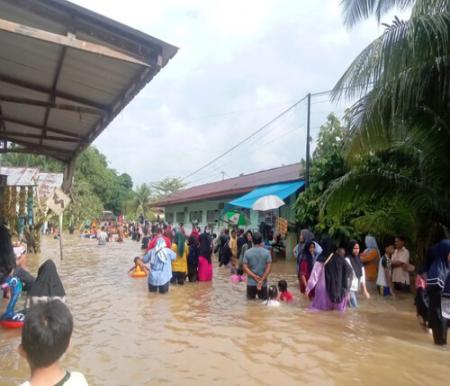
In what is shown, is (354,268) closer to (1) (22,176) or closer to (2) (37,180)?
(2) (37,180)

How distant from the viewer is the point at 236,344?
258 inches

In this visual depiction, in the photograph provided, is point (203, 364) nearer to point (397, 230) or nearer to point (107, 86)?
point (107, 86)

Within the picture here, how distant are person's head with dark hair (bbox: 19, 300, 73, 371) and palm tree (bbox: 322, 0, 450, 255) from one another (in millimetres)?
6740

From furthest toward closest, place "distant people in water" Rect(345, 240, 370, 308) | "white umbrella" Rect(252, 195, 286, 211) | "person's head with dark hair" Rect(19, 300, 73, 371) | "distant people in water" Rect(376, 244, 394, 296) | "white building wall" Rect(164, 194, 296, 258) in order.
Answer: "white building wall" Rect(164, 194, 296, 258)
"white umbrella" Rect(252, 195, 286, 211)
"distant people in water" Rect(376, 244, 394, 296)
"distant people in water" Rect(345, 240, 370, 308)
"person's head with dark hair" Rect(19, 300, 73, 371)

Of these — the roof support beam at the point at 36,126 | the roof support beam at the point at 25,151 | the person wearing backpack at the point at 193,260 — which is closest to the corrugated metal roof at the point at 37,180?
the roof support beam at the point at 25,151

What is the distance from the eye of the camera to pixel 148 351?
6156 mm

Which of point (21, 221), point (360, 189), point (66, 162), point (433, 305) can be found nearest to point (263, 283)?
point (360, 189)

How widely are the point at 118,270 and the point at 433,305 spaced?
11066 millimetres

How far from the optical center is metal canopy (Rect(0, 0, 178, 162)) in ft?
15.1

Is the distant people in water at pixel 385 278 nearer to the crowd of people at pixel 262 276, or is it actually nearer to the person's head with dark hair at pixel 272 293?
the crowd of people at pixel 262 276

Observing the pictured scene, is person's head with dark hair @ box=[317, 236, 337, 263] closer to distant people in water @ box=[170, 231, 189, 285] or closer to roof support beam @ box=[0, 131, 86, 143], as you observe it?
distant people in water @ box=[170, 231, 189, 285]

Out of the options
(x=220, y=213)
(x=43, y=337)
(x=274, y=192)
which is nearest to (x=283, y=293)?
(x=274, y=192)

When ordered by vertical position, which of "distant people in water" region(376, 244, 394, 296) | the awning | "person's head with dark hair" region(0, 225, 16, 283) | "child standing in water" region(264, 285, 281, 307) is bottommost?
"child standing in water" region(264, 285, 281, 307)

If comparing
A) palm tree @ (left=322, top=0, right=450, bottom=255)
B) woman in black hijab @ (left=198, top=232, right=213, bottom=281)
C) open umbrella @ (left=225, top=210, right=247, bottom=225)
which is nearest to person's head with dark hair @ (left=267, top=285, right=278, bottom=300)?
palm tree @ (left=322, top=0, right=450, bottom=255)
